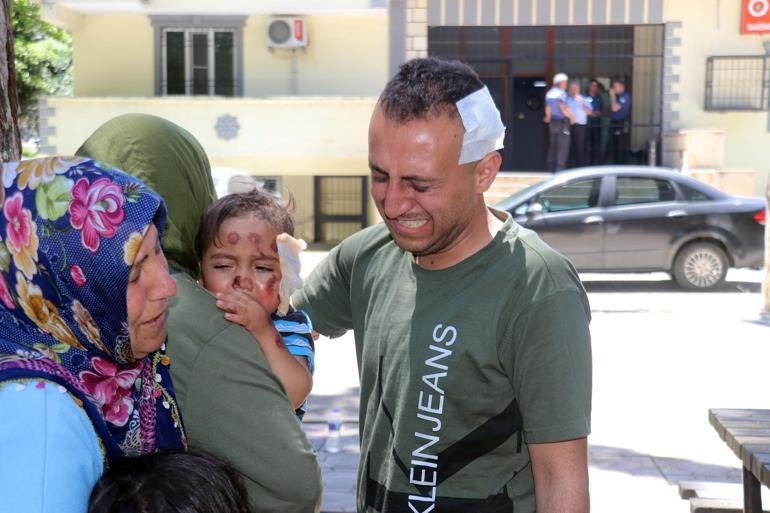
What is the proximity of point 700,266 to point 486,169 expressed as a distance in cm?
1070

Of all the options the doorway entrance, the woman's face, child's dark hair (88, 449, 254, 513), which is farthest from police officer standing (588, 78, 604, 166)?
child's dark hair (88, 449, 254, 513)

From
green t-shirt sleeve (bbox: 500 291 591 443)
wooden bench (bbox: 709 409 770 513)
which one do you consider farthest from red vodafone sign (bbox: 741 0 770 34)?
green t-shirt sleeve (bbox: 500 291 591 443)

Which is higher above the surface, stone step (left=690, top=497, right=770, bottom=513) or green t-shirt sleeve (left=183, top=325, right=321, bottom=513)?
green t-shirt sleeve (left=183, top=325, right=321, bottom=513)

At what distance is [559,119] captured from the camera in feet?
61.2

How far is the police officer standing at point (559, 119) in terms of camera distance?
60.7 feet

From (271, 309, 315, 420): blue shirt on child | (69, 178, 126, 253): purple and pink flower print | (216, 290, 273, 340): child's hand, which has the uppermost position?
(69, 178, 126, 253): purple and pink flower print

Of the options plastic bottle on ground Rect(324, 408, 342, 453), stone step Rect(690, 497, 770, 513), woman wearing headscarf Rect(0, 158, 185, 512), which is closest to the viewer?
A: woman wearing headscarf Rect(0, 158, 185, 512)

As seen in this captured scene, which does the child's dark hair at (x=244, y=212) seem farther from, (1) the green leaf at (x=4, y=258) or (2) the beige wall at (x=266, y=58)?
(2) the beige wall at (x=266, y=58)

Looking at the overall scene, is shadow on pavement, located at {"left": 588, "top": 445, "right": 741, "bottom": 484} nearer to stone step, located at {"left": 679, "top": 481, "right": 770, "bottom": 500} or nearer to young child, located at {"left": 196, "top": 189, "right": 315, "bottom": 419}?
stone step, located at {"left": 679, "top": 481, "right": 770, "bottom": 500}

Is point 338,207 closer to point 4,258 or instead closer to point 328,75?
point 328,75

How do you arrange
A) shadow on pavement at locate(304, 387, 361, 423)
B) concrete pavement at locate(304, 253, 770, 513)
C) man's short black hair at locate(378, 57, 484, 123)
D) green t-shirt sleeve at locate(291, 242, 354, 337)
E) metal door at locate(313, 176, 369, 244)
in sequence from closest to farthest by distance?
man's short black hair at locate(378, 57, 484, 123), green t-shirt sleeve at locate(291, 242, 354, 337), concrete pavement at locate(304, 253, 770, 513), shadow on pavement at locate(304, 387, 361, 423), metal door at locate(313, 176, 369, 244)

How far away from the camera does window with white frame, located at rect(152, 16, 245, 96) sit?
1947 cm

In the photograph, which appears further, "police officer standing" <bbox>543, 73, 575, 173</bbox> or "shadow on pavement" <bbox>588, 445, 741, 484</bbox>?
"police officer standing" <bbox>543, 73, 575, 173</bbox>

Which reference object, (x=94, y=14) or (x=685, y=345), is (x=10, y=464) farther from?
(x=94, y=14)
